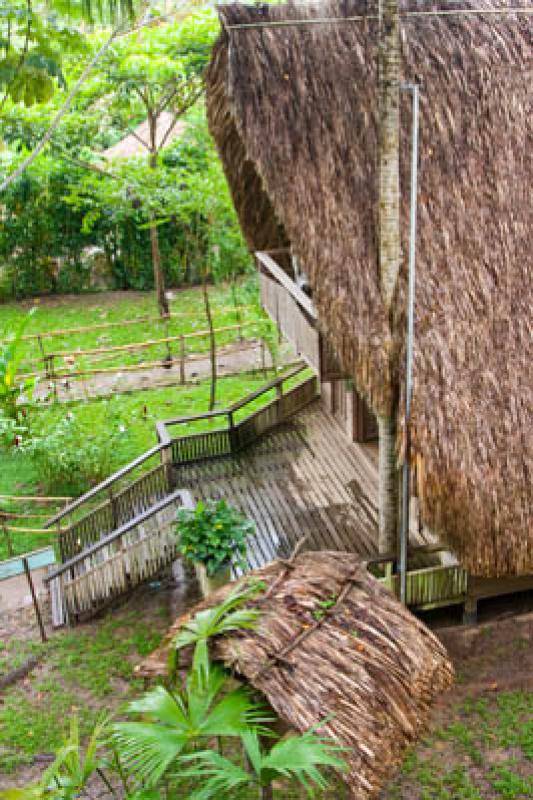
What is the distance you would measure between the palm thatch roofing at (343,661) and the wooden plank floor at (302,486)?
295 cm

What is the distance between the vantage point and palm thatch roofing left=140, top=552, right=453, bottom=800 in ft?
18.7

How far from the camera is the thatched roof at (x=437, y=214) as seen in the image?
7.70 meters

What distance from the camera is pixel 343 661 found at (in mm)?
6047

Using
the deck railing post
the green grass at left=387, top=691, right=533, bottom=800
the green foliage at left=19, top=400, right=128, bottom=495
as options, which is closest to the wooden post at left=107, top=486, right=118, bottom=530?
the deck railing post

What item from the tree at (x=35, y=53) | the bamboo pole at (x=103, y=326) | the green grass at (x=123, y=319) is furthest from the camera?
the bamboo pole at (x=103, y=326)

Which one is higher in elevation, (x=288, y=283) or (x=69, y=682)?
(x=288, y=283)

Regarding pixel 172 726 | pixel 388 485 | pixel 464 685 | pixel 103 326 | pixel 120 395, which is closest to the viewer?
pixel 172 726

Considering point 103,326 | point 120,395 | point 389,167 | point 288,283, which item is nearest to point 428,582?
point 288,283

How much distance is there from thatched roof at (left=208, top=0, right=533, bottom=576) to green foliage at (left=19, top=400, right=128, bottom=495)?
19.5ft

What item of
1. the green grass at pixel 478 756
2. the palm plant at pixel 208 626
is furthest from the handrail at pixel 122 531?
the green grass at pixel 478 756

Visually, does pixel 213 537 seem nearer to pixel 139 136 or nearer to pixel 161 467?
pixel 161 467

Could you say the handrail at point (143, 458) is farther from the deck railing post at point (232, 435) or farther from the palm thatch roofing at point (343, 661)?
the palm thatch roofing at point (343, 661)

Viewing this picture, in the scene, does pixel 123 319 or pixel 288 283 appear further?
pixel 123 319

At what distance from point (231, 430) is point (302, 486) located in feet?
5.08
